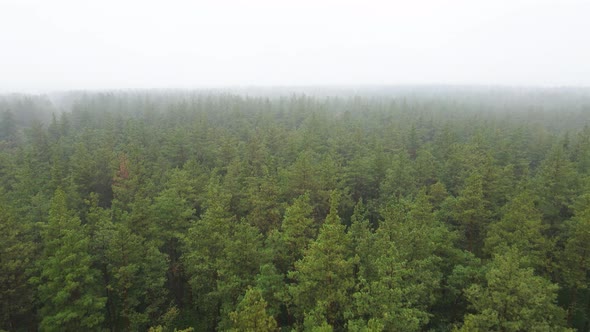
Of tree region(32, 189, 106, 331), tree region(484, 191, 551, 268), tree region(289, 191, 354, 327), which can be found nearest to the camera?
tree region(289, 191, 354, 327)

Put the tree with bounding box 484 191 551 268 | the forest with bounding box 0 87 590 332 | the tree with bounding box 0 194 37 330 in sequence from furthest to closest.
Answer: the tree with bounding box 484 191 551 268 < the tree with bounding box 0 194 37 330 < the forest with bounding box 0 87 590 332

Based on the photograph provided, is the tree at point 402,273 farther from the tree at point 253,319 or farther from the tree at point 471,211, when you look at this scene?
the tree at point 253,319

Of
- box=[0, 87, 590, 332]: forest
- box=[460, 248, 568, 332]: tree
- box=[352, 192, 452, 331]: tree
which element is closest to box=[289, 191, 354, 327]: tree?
box=[0, 87, 590, 332]: forest

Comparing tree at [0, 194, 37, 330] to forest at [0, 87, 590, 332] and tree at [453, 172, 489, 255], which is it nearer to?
forest at [0, 87, 590, 332]

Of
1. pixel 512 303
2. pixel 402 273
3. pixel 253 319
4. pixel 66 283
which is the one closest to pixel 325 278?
pixel 402 273

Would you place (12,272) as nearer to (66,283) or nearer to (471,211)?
(66,283)

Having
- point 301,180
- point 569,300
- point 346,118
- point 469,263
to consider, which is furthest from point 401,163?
point 346,118

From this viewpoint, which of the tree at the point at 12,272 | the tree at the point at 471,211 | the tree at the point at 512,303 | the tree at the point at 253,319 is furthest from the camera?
the tree at the point at 471,211

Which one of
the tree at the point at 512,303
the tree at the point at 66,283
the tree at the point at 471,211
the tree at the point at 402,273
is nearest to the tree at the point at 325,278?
the tree at the point at 402,273

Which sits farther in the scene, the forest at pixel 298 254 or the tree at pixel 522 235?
the tree at pixel 522 235
